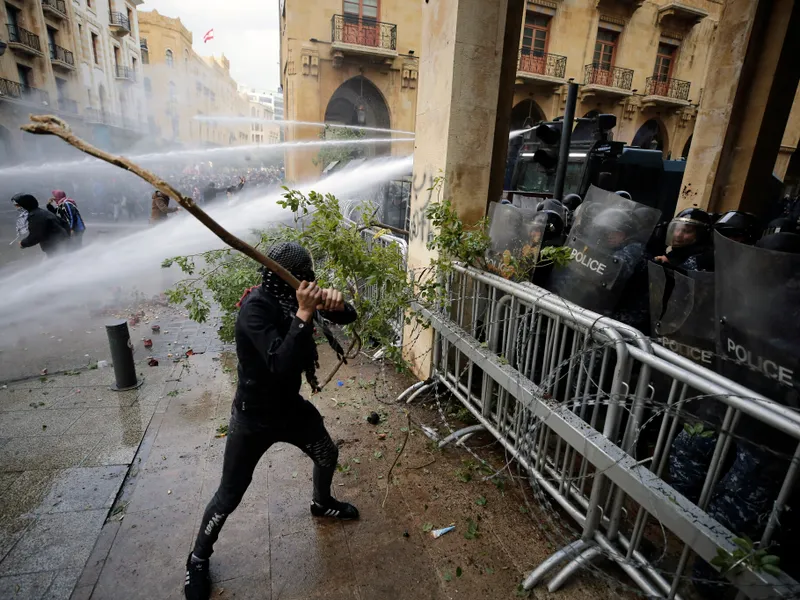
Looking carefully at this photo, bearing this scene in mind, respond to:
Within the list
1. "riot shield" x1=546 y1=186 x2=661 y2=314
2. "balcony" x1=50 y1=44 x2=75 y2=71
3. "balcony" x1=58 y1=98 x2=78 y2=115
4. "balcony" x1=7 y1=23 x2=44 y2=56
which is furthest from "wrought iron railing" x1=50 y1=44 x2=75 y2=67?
"riot shield" x1=546 y1=186 x2=661 y2=314

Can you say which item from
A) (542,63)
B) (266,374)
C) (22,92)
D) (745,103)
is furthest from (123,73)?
(266,374)

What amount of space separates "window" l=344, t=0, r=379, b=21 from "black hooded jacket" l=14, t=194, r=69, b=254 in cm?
1556

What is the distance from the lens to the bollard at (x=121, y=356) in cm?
432

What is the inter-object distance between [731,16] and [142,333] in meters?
9.49

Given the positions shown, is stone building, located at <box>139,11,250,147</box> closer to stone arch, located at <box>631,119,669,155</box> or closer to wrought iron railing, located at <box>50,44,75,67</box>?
wrought iron railing, located at <box>50,44,75,67</box>

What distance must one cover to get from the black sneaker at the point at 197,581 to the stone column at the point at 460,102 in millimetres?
2615

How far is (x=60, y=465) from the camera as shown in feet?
10.8

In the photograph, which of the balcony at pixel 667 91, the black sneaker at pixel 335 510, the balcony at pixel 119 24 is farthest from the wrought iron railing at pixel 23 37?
the balcony at pixel 667 91

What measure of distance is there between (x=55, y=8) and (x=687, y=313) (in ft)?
109

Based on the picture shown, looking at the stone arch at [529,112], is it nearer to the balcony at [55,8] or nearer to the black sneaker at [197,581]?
the black sneaker at [197,581]

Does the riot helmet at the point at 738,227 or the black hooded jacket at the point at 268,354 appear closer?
the black hooded jacket at the point at 268,354

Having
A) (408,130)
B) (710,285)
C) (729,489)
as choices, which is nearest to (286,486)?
(729,489)

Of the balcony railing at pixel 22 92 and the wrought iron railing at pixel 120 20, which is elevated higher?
the wrought iron railing at pixel 120 20

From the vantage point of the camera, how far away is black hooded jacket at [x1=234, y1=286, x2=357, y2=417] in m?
1.98
